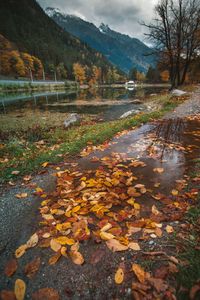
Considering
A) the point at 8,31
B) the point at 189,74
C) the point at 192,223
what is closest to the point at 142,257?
the point at 192,223

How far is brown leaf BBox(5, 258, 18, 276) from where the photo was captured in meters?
1.46

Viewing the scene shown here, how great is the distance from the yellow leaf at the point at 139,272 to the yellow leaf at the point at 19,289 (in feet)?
A: 3.42

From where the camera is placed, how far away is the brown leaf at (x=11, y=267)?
4.78 ft

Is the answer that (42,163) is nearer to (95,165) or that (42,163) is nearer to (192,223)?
(95,165)

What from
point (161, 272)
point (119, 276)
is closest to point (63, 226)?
point (119, 276)

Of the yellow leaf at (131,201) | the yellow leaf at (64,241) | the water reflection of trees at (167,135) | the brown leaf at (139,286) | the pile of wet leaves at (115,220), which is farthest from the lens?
the water reflection of trees at (167,135)

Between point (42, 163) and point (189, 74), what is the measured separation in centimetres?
4333

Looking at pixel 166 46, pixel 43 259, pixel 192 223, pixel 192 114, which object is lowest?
pixel 43 259

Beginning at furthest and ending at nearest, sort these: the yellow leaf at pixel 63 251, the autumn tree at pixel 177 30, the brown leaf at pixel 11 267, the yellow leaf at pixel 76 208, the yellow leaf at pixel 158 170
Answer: the autumn tree at pixel 177 30
the yellow leaf at pixel 158 170
the yellow leaf at pixel 76 208
the yellow leaf at pixel 63 251
the brown leaf at pixel 11 267

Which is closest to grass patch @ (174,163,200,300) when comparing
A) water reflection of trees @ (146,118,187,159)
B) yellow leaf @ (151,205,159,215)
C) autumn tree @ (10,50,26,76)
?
yellow leaf @ (151,205,159,215)

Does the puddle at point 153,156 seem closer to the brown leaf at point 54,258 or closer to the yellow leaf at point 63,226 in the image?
the yellow leaf at point 63,226

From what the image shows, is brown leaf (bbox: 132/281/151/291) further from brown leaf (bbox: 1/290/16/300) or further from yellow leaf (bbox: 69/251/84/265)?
brown leaf (bbox: 1/290/16/300)

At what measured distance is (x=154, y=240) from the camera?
1686mm

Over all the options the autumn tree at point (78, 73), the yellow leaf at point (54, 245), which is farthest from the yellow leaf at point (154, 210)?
the autumn tree at point (78, 73)
